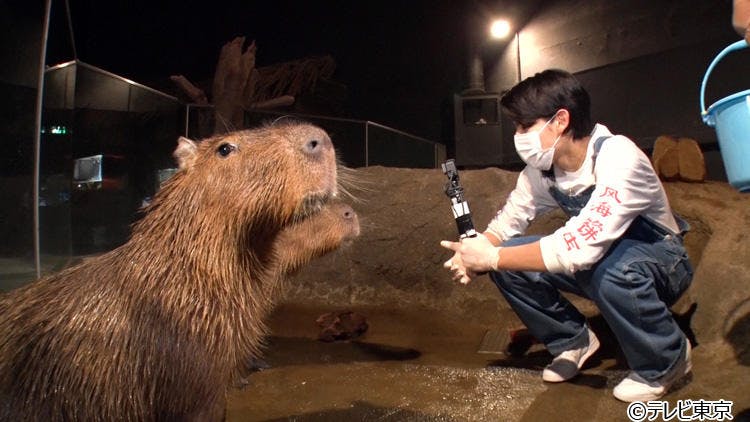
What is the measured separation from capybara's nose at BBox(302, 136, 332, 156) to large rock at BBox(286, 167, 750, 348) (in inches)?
79.5

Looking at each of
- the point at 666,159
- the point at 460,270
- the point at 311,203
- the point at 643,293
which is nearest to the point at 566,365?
the point at 643,293

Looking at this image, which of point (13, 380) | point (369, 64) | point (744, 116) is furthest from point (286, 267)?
point (369, 64)

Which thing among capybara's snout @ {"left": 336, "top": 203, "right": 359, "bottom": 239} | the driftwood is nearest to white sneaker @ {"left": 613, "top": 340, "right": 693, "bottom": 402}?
capybara's snout @ {"left": 336, "top": 203, "right": 359, "bottom": 239}

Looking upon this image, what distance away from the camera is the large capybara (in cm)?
130

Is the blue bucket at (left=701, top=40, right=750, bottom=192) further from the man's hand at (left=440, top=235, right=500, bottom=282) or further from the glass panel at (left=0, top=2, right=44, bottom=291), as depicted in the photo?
the glass panel at (left=0, top=2, right=44, bottom=291)

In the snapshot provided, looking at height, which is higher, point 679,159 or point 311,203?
point 679,159

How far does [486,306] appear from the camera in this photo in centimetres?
357

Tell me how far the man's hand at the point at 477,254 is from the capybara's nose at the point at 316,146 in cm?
69

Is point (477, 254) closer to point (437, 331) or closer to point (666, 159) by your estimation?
point (437, 331)

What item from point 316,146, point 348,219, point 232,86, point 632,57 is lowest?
point 348,219

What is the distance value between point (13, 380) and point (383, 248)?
2809mm

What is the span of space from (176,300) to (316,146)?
0.52m

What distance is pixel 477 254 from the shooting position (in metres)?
1.94

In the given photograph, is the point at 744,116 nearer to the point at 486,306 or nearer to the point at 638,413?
the point at 638,413
